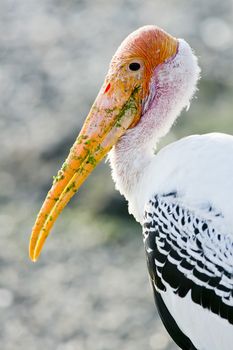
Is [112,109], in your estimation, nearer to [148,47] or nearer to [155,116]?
[155,116]

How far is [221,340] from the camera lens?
25.6ft

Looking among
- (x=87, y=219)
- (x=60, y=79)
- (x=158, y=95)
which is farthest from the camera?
(x=60, y=79)

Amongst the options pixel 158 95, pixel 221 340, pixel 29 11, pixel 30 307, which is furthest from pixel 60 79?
pixel 221 340

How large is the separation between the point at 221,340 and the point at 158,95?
1.88 metres

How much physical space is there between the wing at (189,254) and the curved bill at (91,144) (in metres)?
0.59

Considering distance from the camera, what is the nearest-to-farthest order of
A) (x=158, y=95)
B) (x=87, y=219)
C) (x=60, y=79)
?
(x=158, y=95)
(x=87, y=219)
(x=60, y=79)

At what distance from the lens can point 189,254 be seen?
7746mm

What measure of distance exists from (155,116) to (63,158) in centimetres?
463

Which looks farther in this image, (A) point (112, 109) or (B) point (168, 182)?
(A) point (112, 109)

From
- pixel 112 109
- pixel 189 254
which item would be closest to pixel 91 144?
pixel 112 109

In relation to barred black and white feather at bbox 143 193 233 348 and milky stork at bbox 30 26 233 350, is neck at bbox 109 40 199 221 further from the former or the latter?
barred black and white feather at bbox 143 193 233 348

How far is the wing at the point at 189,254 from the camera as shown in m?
7.62

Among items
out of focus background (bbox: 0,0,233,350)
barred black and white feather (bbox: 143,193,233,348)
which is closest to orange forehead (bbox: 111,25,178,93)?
barred black and white feather (bbox: 143,193,233,348)

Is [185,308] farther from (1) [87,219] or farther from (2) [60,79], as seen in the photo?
(2) [60,79]
